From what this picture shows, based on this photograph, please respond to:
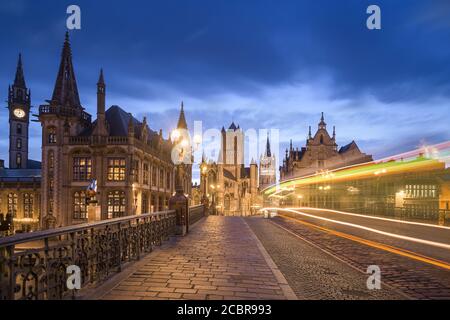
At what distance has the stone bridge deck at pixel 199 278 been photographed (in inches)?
194

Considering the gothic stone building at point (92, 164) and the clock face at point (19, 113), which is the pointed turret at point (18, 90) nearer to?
the clock face at point (19, 113)

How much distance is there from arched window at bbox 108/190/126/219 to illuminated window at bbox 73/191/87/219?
2985 mm

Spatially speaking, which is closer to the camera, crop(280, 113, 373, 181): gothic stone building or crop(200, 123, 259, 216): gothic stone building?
crop(280, 113, 373, 181): gothic stone building

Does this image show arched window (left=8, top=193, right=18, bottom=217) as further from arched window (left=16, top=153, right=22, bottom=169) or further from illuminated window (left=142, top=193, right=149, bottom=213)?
arched window (left=16, top=153, right=22, bottom=169)

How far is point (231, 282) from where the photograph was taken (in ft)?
18.6

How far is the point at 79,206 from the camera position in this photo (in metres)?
33.3

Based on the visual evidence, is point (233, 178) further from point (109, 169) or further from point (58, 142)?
point (58, 142)

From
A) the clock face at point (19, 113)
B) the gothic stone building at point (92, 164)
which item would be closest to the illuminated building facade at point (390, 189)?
the gothic stone building at point (92, 164)

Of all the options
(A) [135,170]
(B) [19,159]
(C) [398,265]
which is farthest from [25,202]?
(C) [398,265]

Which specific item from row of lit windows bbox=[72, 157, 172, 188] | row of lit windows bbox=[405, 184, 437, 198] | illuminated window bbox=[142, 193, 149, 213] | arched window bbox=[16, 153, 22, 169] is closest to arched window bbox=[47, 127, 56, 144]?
row of lit windows bbox=[72, 157, 172, 188]

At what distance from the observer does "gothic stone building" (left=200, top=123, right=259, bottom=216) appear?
83125 millimetres

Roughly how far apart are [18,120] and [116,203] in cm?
6881

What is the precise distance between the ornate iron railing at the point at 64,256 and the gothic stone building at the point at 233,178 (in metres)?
73.5
